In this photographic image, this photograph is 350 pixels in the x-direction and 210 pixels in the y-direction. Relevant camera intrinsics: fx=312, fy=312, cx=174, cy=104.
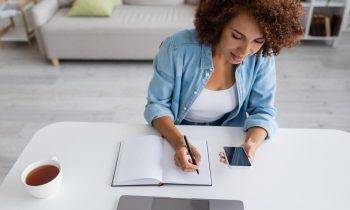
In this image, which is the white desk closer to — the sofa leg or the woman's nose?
the woman's nose

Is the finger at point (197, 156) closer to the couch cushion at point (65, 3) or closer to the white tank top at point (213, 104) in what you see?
the white tank top at point (213, 104)

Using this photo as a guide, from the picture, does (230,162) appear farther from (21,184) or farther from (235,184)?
(21,184)

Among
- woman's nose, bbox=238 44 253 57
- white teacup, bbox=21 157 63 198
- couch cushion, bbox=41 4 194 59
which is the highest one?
woman's nose, bbox=238 44 253 57

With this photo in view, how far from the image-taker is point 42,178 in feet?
2.52

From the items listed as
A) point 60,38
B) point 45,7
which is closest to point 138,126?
point 60,38

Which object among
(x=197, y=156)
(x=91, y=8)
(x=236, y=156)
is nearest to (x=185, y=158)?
(x=197, y=156)

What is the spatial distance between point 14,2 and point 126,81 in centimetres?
151

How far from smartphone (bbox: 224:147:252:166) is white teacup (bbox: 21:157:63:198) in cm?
45

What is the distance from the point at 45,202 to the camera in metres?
0.75

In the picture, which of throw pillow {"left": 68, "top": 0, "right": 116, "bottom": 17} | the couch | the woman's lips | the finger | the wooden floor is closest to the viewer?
the finger

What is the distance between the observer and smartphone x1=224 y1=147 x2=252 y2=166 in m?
0.86

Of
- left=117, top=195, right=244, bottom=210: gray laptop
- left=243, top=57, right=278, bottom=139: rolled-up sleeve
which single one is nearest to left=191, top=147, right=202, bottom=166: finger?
left=117, top=195, right=244, bottom=210: gray laptop

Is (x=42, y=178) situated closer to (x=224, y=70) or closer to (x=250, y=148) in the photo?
(x=250, y=148)

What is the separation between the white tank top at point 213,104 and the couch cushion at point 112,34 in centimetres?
150
